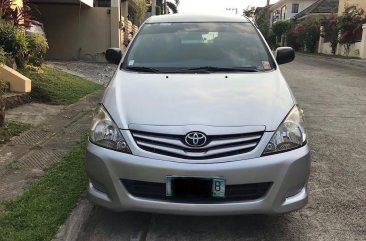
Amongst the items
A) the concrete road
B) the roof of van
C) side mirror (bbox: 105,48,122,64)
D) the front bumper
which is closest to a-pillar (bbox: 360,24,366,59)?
the concrete road

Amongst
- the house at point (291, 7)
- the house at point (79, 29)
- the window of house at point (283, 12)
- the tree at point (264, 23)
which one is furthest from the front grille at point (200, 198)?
the window of house at point (283, 12)

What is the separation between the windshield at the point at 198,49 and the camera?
4582 millimetres

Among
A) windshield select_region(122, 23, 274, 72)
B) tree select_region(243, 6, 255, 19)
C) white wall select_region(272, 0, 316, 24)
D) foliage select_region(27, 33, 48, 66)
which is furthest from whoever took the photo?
tree select_region(243, 6, 255, 19)

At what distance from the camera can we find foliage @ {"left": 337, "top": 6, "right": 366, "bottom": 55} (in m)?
25.7

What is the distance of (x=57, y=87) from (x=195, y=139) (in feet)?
22.3

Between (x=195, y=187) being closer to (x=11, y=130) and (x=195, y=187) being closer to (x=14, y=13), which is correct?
(x=11, y=130)

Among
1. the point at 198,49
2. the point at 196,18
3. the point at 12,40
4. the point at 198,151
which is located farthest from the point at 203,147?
the point at 12,40

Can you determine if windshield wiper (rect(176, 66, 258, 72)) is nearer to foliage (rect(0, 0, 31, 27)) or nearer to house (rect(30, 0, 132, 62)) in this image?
foliage (rect(0, 0, 31, 27))

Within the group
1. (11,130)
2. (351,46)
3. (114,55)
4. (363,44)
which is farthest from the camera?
(351,46)

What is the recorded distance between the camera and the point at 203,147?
3344 millimetres

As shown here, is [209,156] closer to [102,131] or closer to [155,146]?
[155,146]

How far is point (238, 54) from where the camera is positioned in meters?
4.78

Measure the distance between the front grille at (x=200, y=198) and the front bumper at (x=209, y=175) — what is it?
3 centimetres

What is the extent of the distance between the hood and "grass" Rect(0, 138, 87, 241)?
976mm
